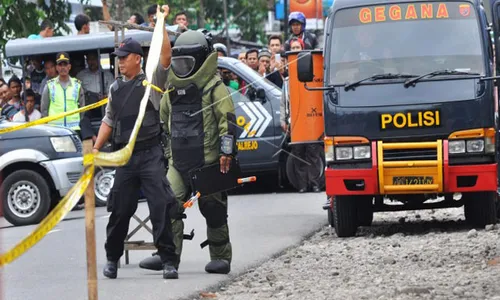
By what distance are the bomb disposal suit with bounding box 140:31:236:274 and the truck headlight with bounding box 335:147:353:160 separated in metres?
2.66

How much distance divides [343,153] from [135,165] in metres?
3.24

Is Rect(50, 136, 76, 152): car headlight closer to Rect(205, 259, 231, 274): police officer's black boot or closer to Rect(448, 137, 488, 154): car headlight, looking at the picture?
Rect(448, 137, 488, 154): car headlight

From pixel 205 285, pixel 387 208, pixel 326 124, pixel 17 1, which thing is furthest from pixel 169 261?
pixel 17 1

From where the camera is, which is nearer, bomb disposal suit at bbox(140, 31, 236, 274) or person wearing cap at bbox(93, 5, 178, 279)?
person wearing cap at bbox(93, 5, 178, 279)

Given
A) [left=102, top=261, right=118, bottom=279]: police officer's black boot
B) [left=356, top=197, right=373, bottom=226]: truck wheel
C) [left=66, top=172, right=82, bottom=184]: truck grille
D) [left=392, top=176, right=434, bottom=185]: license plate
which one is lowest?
[left=66, top=172, right=82, bottom=184]: truck grille

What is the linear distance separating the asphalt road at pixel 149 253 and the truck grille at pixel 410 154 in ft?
4.09

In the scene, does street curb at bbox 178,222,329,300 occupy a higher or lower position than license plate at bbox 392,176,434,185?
lower

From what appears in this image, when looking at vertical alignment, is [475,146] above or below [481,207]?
above

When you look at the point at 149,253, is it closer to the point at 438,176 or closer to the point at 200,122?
the point at 200,122

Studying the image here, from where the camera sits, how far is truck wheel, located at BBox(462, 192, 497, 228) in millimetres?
13328

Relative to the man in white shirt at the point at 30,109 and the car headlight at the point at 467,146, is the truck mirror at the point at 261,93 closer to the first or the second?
the man in white shirt at the point at 30,109

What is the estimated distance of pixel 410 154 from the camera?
506 inches

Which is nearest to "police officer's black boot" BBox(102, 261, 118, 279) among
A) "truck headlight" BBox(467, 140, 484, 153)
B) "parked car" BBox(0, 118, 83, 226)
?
"truck headlight" BBox(467, 140, 484, 153)

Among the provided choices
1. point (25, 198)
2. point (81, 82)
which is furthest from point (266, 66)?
point (25, 198)
